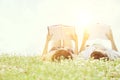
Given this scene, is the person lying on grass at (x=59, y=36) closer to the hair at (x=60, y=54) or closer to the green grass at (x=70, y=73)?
the hair at (x=60, y=54)

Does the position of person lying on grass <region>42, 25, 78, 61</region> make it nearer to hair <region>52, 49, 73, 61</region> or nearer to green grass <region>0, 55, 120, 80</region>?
hair <region>52, 49, 73, 61</region>

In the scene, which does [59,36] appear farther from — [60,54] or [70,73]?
[70,73]

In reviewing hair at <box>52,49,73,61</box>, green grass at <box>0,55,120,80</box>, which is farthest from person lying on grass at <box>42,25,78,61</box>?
green grass at <box>0,55,120,80</box>

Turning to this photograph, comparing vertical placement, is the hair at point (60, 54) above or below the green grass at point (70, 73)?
below

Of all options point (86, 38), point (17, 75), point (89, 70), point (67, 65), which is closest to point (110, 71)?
point (89, 70)

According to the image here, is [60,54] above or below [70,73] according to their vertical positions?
below

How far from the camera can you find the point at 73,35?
1503 cm

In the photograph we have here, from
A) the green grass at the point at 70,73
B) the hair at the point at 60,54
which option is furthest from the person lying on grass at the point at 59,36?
the green grass at the point at 70,73

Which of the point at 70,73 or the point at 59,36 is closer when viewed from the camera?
the point at 70,73

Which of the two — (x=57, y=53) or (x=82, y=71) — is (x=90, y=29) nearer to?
(x=57, y=53)

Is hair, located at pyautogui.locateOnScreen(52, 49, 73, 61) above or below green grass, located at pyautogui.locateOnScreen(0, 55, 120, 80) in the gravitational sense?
below

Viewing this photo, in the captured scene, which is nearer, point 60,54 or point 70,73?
point 70,73

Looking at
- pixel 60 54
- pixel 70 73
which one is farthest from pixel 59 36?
pixel 70 73

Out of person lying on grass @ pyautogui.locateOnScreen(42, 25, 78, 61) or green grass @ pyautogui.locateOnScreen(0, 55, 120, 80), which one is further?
person lying on grass @ pyautogui.locateOnScreen(42, 25, 78, 61)
